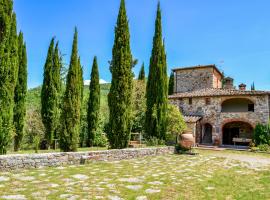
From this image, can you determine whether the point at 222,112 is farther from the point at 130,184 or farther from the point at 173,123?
the point at 130,184

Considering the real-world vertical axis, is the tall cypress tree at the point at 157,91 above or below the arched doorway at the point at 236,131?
above

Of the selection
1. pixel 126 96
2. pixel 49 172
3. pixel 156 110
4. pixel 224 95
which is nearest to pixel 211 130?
pixel 224 95

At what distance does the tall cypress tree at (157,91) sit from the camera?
17000 mm

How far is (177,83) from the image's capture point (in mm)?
31375

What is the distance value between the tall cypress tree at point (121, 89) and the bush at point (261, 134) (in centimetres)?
1380

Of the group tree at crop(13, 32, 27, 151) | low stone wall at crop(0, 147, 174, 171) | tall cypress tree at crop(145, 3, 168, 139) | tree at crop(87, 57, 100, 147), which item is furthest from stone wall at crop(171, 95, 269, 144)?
tree at crop(13, 32, 27, 151)

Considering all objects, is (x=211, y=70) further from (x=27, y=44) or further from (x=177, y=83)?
(x=27, y=44)

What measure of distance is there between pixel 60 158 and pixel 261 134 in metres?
18.4

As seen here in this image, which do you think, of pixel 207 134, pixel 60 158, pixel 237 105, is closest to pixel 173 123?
pixel 207 134

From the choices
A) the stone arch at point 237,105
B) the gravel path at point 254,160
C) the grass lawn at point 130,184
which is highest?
the stone arch at point 237,105

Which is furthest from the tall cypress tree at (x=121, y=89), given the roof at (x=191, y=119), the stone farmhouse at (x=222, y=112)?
the stone farmhouse at (x=222, y=112)

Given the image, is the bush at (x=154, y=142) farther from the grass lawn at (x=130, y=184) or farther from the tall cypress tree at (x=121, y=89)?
the grass lawn at (x=130, y=184)

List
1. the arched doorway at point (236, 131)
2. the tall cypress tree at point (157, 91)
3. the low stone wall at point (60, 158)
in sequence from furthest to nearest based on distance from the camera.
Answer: the arched doorway at point (236, 131) < the tall cypress tree at point (157, 91) < the low stone wall at point (60, 158)

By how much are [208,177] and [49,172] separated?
197 inches
